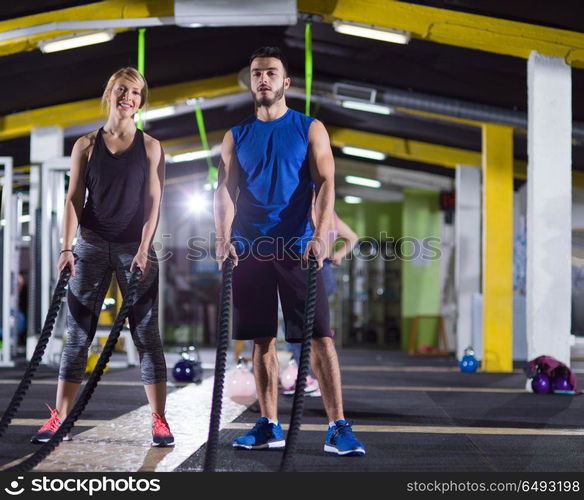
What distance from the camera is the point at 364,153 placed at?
38.4 feet

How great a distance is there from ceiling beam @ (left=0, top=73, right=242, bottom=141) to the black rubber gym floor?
282 centimetres

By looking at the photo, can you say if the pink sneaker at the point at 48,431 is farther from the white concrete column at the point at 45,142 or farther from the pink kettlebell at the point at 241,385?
the white concrete column at the point at 45,142

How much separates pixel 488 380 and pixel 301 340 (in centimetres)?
472

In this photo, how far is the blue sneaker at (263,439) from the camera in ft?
10.9

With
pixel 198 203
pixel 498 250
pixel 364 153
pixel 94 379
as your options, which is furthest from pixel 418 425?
pixel 198 203

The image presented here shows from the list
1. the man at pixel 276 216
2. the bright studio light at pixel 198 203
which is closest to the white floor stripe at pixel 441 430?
the man at pixel 276 216

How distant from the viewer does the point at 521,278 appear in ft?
35.7

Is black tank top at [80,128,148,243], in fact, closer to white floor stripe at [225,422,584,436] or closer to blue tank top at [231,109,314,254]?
blue tank top at [231,109,314,254]

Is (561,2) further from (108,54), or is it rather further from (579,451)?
(108,54)

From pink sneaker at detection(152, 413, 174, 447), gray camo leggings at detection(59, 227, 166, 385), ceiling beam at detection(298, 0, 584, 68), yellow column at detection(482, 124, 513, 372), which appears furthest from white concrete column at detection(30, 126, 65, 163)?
pink sneaker at detection(152, 413, 174, 447)

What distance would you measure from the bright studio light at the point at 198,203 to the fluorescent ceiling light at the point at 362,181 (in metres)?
2.45

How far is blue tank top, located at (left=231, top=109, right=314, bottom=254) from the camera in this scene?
3145mm

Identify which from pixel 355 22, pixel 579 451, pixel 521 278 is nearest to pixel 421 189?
pixel 521 278

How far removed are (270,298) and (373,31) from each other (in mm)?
3852
